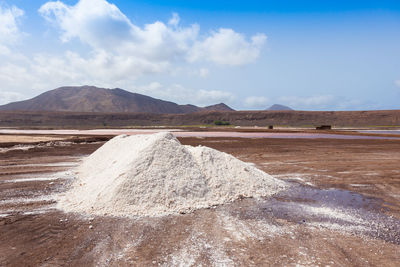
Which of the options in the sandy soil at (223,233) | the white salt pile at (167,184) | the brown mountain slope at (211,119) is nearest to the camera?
the sandy soil at (223,233)

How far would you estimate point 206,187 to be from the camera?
6473mm

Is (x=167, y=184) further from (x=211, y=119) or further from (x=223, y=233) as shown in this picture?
(x=211, y=119)

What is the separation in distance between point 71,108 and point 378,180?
204 meters

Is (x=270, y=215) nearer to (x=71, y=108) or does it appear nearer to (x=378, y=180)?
(x=378, y=180)

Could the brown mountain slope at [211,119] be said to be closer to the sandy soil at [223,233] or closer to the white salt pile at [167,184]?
the white salt pile at [167,184]

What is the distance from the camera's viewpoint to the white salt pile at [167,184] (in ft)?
Result: 18.5

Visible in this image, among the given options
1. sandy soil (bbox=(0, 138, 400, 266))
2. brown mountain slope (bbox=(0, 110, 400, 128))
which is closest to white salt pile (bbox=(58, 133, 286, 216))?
sandy soil (bbox=(0, 138, 400, 266))

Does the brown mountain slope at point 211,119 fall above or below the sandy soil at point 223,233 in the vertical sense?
above

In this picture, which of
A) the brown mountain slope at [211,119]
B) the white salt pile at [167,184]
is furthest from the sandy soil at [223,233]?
the brown mountain slope at [211,119]

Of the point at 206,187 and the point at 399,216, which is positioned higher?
the point at 206,187

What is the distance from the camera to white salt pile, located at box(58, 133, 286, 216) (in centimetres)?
563

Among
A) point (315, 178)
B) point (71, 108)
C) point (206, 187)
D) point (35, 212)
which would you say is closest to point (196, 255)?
point (206, 187)

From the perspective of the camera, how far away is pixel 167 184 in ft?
20.1

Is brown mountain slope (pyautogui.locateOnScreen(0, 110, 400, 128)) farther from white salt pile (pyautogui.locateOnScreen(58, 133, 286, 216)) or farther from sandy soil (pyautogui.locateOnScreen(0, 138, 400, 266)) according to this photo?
sandy soil (pyautogui.locateOnScreen(0, 138, 400, 266))
